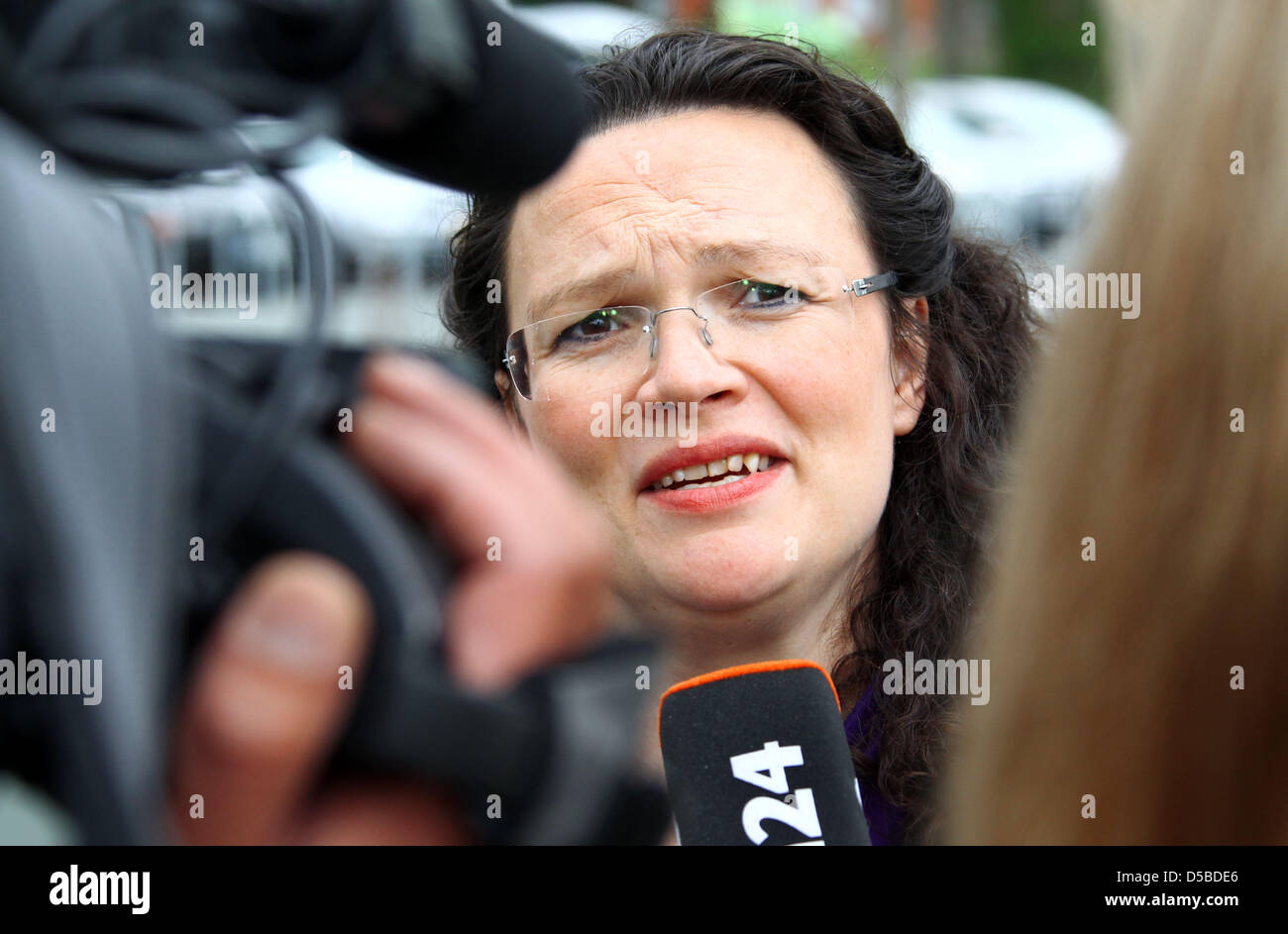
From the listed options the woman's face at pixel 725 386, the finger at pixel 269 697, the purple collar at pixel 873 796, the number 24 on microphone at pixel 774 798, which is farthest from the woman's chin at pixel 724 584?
the finger at pixel 269 697

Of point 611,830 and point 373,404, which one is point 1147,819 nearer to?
point 611,830

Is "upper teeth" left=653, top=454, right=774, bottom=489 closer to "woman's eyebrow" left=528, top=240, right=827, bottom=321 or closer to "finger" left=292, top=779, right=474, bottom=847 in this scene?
"woman's eyebrow" left=528, top=240, right=827, bottom=321

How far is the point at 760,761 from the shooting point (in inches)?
35.0

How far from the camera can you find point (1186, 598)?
41 centimetres

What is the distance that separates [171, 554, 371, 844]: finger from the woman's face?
88cm

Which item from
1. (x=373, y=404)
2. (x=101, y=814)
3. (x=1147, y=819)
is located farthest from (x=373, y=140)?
(x=1147, y=819)

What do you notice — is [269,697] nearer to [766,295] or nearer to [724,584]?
[724,584]

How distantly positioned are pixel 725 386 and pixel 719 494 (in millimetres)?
114

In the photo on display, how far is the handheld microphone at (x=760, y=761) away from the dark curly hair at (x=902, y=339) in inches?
17.4

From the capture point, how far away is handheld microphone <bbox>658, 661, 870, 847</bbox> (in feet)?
2.81

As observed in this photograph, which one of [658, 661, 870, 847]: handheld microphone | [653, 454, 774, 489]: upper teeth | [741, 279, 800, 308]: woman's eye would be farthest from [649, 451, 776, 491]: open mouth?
[658, 661, 870, 847]: handheld microphone

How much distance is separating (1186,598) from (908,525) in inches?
43.3

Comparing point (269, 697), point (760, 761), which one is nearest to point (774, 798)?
point (760, 761)
